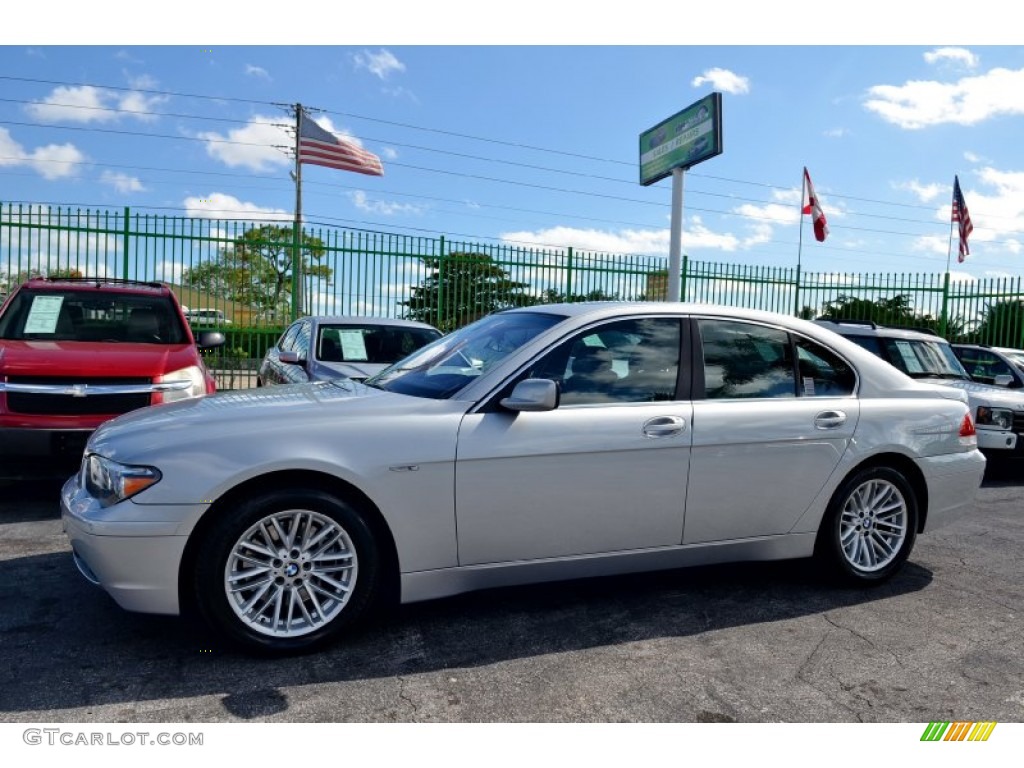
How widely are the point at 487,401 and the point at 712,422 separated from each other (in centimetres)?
114

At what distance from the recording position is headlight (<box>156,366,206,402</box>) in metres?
6.24

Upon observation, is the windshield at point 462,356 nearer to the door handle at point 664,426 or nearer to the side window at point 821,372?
the door handle at point 664,426

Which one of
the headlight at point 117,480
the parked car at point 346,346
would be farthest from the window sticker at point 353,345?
the headlight at point 117,480

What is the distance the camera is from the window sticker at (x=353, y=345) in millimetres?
8383

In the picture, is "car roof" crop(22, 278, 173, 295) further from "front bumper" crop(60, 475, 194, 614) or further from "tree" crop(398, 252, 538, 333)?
"tree" crop(398, 252, 538, 333)

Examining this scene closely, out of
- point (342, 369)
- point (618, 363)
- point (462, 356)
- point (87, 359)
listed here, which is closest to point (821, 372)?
point (618, 363)

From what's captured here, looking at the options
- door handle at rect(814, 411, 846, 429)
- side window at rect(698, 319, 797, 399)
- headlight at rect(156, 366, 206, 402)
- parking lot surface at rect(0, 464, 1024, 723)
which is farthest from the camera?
headlight at rect(156, 366, 206, 402)

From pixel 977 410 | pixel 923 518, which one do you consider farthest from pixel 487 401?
pixel 977 410

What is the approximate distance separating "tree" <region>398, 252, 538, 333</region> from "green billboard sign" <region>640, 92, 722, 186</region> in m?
3.24

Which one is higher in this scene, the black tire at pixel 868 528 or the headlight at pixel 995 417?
the headlight at pixel 995 417

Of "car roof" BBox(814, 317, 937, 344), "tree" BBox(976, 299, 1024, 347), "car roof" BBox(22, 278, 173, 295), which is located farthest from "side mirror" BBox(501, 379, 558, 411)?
"tree" BBox(976, 299, 1024, 347)

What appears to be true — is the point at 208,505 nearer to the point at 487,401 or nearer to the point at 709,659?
the point at 487,401

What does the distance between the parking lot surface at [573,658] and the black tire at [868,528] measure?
0.48 feet

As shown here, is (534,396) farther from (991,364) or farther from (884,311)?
(884,311)
